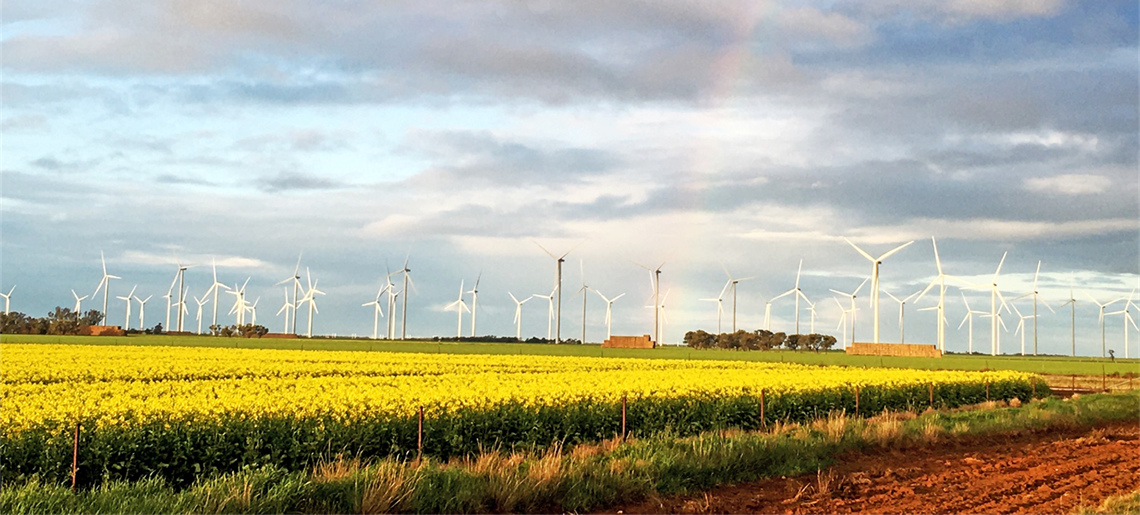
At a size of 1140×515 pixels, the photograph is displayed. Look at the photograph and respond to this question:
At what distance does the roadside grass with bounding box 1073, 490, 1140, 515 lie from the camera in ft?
50.3

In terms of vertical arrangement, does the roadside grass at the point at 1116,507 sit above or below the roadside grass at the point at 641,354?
above

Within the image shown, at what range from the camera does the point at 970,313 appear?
148500 mm

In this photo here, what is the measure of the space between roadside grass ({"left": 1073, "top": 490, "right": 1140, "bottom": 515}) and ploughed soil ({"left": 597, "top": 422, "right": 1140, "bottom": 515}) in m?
0.36

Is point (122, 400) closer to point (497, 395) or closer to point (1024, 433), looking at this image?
point (497, 395)

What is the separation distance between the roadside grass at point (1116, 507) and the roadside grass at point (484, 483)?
0.06 m

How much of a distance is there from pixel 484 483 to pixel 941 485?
9.17 m

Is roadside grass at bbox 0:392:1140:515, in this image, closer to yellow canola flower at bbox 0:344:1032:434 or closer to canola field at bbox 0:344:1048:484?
canola field at bbox 0:344:1048:484

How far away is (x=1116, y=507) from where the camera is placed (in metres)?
15.8

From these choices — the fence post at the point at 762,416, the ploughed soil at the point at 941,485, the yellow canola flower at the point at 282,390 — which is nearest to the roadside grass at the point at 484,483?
the ploughed soil at the point at 941,485

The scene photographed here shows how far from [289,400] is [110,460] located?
618 centimetres

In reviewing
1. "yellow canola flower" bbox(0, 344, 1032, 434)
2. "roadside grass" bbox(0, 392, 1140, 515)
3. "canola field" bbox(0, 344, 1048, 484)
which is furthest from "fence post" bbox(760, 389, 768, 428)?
"roadside grass" bbox(0, 392, 1140, 515)

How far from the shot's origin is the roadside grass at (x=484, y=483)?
13.2 metres

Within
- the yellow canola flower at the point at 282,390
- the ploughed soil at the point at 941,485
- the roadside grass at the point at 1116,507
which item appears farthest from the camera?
the yellow canola flower at the point at 282,390

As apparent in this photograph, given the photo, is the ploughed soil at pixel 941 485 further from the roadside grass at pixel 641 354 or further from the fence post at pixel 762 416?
the roadside grass at pixel 641 354
